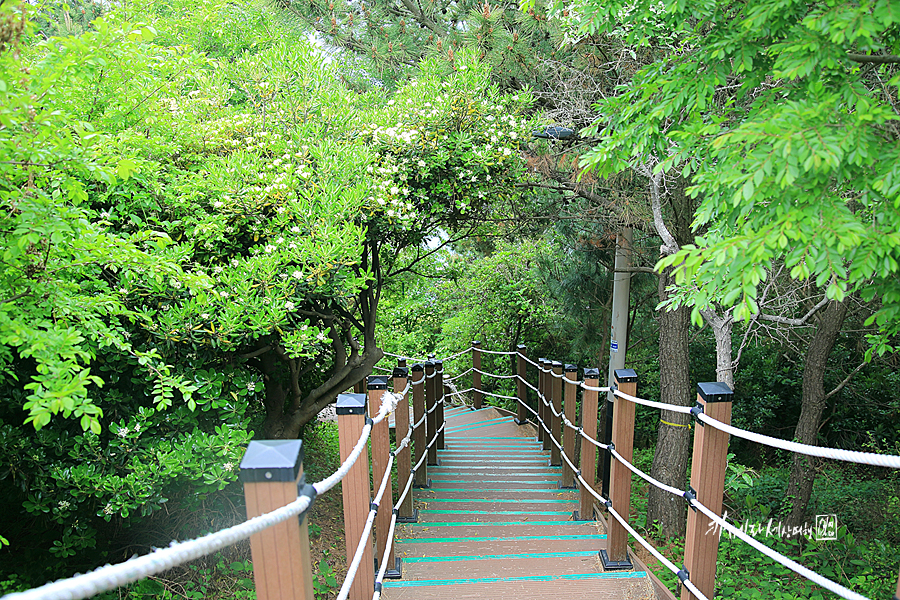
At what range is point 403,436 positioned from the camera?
4086mm

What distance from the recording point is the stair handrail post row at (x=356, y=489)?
2342 millimetres

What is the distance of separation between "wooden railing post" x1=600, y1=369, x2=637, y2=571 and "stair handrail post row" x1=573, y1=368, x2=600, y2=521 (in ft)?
1.78

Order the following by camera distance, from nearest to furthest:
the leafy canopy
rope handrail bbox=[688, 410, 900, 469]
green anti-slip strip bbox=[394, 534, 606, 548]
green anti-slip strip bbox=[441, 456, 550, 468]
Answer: rope handrail bbox=[688, 410, 900, 469] < the leafy canopy < green anti-slip strip bbox=[394, 534, 606, 548] < green anti-slip strip bbox=[441, 456, 550, 468]

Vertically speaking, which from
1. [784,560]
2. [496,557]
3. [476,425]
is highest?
[784,560]

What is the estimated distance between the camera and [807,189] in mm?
1986

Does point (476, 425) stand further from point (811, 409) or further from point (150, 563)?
point (150, 563)

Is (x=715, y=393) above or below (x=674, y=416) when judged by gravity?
above

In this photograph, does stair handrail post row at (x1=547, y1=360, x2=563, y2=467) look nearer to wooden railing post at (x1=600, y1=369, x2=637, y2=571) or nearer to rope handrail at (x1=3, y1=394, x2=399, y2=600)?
wooden railing post at (x1=600, y1=369, x2=637, y2=571)

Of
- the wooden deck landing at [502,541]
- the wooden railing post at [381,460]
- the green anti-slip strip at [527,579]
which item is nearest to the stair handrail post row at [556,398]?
the wooden deck landing at [502,541]

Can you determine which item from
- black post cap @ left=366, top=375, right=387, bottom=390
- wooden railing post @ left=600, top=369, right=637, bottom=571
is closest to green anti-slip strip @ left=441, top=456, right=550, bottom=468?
wooden railing post @ left=600, top=369, right=637, bottom=571

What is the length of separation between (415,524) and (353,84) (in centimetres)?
630

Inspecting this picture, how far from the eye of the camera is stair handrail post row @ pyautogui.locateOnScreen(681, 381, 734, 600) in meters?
2.34

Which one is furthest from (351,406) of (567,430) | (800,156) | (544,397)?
(544,397)

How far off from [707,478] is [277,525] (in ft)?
6.11
